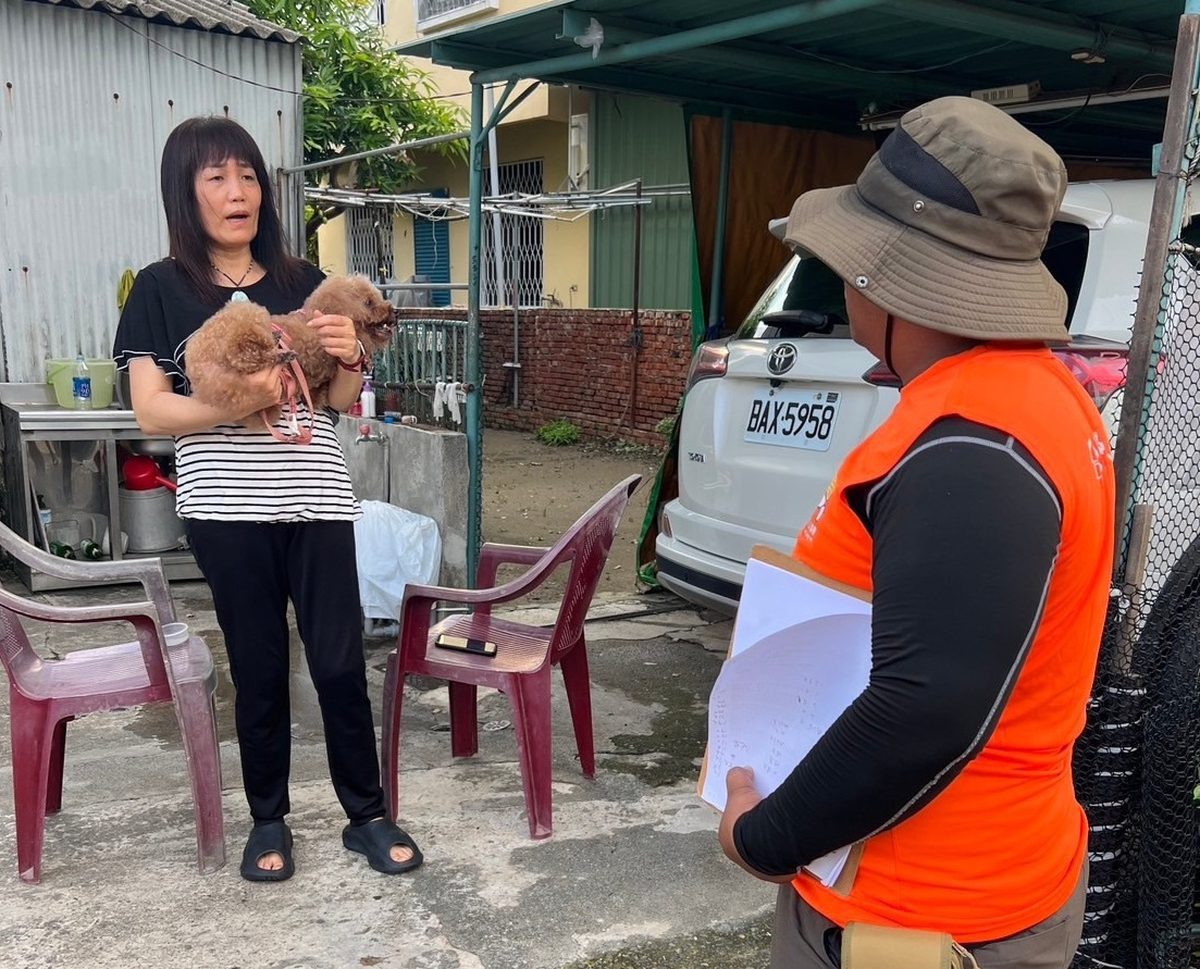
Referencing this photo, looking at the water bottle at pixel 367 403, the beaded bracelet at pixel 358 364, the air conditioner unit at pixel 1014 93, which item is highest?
the air conditioner unit at pixel 1014 93

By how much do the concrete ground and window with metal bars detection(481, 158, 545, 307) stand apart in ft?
30.1

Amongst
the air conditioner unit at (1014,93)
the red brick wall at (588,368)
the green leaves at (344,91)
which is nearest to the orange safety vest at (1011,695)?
the air conditioner unit at (1014,93)

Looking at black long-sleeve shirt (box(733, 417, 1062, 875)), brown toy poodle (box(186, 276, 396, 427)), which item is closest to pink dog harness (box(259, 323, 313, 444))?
brown toy poodle (box(186, 276, 396, 427))

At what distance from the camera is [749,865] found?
3.99ft

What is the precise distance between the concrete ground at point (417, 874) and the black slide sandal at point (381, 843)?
3cm

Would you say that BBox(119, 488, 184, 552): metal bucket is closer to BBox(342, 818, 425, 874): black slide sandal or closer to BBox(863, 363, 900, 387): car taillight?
BBox(342, 818, 425, 874): black slide sandal

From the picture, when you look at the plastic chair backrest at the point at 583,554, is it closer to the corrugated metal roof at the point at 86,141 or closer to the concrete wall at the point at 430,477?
the concrete wall at the point at 430,477

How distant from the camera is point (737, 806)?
126cm

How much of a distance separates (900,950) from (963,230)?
78 cm

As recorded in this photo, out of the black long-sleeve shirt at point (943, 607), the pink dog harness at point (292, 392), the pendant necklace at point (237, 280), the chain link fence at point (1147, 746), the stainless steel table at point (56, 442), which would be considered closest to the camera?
the black long-sleeve shirt at point (943, 607)

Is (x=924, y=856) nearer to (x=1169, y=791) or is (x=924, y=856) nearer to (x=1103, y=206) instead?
(x=1169, y=791)

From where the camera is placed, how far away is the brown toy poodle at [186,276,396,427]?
234 cm

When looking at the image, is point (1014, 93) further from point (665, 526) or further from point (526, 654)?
point (526, 654)

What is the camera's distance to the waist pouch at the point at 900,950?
1.14 m
